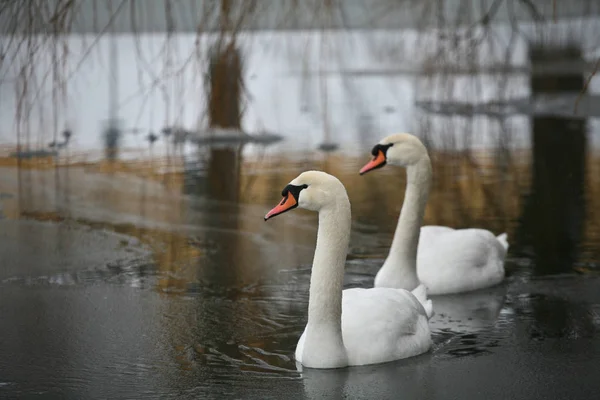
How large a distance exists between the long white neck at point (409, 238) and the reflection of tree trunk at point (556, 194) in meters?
1.16

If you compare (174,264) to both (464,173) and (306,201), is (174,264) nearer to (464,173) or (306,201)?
(306,201)

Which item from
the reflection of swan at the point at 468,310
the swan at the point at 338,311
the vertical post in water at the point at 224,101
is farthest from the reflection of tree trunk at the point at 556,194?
the swan at the point at 338,311

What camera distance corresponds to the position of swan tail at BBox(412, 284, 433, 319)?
667 cm

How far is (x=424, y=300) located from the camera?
6.81m

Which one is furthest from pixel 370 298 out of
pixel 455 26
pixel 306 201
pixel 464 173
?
pixel 464 173

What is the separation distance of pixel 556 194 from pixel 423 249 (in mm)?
4019

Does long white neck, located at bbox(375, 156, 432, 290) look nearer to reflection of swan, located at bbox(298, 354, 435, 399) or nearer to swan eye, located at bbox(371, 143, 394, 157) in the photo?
swan eye, located at bbox(371, 143, 394, 157)

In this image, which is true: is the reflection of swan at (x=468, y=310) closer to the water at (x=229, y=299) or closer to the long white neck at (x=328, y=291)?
the water at (x=229, y=299)

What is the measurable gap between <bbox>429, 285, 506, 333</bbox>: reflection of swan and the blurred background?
30 mm

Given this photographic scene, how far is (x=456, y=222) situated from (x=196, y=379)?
16.1 ft

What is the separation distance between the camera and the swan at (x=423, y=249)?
757 centimetres

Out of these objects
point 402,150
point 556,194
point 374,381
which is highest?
point 402,150

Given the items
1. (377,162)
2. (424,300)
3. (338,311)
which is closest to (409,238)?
(377,162)

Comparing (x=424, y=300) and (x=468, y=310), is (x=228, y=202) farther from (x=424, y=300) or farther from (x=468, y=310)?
(x=424, y=300)
